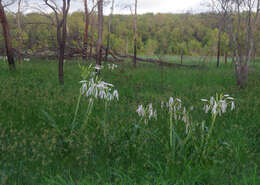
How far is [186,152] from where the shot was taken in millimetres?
2965

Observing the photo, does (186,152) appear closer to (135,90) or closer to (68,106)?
(68,106)

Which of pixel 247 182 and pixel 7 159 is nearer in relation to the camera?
pixel 247 182

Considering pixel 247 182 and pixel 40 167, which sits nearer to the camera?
pixel 247 182

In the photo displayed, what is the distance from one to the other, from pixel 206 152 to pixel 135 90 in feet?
17.8

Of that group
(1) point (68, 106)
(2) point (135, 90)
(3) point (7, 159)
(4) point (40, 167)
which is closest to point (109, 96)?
(4) point (40, 167)

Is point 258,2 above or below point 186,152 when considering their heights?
above

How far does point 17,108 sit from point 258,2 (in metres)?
8.68

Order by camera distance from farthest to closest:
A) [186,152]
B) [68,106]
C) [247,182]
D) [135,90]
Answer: [135,90] → [68,106] → [186,152] → [247,182]

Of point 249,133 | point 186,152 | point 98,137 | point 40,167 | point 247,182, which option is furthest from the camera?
point 249,133

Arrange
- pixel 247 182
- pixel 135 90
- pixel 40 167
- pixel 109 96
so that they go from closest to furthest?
pixel 247 182 < pixel 40 167 < pixel 109 96 < pixel 135 90

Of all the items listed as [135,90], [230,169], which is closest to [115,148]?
[230,169]

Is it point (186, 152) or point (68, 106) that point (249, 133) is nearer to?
point (186, 152)

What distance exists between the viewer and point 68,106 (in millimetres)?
5461

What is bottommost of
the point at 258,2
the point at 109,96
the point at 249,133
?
the point at 249,133
